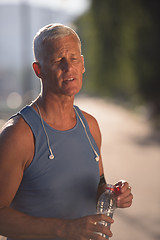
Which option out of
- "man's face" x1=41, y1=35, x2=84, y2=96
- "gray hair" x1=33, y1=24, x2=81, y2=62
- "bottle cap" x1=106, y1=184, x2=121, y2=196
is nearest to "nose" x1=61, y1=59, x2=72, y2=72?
"man's face" x1=41, y1=35, x2=84, y2=96

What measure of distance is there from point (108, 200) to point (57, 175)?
392 mm

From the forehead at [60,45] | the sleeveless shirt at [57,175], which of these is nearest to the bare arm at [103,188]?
the sleeveless shirt at [57,175]

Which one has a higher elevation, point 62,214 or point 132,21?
point 132,21

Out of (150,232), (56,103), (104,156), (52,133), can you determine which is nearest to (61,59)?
(56,103)

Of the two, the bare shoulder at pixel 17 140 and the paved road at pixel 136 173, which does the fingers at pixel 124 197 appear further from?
the paved road at pixel 136 173

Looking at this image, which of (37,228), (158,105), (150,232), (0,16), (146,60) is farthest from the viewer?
(0,16)

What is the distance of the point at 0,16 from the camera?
109m

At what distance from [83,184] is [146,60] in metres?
14.7

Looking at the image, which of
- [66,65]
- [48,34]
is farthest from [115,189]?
[48,34]

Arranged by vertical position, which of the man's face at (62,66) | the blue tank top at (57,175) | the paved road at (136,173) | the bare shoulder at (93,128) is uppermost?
the paved road at (136,173)

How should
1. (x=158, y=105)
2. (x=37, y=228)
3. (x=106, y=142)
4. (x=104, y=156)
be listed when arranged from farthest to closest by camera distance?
(x=158, y=105)
(x=106, y=142)
(x=104, y=156)
(x=37, y=228)

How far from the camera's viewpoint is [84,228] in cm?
168

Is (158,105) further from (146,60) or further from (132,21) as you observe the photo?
(132,21)

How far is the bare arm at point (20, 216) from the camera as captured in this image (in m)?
1.69
